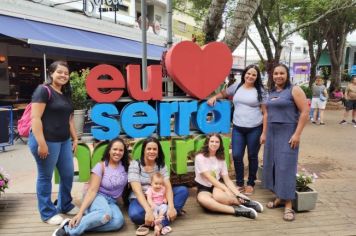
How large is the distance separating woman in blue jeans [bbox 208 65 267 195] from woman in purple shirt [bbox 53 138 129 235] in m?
1.48

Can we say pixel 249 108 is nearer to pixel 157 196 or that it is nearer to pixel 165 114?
pixel 165 114

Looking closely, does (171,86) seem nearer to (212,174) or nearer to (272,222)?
(212,174)

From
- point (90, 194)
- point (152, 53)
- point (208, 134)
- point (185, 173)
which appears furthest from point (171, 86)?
point (152, 53)

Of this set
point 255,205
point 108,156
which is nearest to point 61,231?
point 108,156

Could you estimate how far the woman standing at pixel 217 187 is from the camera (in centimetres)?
421

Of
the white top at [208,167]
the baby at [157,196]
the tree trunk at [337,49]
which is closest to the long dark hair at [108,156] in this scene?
the baby at [157,196]

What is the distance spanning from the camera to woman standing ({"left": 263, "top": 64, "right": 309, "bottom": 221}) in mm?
4099

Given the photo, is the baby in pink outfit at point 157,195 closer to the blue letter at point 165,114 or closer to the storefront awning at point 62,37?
the blue letter at point 165,114

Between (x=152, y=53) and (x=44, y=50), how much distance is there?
6.03m

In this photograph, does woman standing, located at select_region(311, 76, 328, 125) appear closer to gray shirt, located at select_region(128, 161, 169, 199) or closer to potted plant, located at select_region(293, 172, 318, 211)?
A: potted plant, located at select_region(293, 172, 318, 211)

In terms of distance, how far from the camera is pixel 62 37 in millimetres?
10523

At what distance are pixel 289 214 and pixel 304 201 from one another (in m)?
0.30

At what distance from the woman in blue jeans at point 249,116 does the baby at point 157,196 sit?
123 centimetres

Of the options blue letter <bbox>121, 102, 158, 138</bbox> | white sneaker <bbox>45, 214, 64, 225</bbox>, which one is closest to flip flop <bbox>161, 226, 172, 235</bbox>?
white sneaker <bbox>45, 214, 64, 225</bbox>
